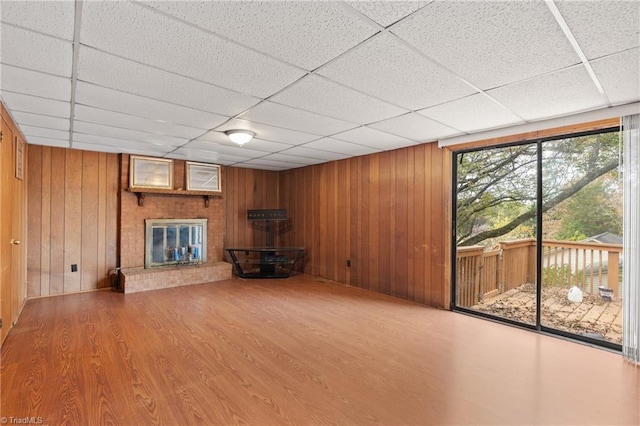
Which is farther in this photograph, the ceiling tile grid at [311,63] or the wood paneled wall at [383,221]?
the wood paneled wall at [383,221]

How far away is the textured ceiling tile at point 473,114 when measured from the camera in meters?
2.61

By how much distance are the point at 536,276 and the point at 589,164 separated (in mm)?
1251

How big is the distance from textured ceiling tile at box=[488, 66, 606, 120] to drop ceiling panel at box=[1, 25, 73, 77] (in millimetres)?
2903

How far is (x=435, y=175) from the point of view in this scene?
4.07 m

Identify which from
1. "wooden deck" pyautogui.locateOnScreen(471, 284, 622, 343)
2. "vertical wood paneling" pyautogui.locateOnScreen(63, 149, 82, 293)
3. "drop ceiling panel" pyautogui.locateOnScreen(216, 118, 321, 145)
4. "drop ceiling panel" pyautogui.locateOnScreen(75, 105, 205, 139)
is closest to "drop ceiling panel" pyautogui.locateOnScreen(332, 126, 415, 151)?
"drop ceiling panel" pyautogui.locateOnScreen(216, 118, 321, 145)

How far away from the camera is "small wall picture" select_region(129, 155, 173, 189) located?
16.5 feet

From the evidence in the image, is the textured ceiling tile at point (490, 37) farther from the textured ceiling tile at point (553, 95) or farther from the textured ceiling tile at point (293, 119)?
the textured ceiling tile at point (293, 119)

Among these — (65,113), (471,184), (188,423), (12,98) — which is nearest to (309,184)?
(471,184)

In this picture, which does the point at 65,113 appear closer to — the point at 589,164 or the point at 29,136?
the point at 29,136

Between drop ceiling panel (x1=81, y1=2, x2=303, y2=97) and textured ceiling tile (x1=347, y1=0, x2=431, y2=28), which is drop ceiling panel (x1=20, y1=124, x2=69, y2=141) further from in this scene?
textured ceiling tile (x1=347, y1=0, x2=431, y2=28)

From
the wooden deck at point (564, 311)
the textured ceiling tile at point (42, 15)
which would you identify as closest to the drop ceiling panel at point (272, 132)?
the textured ceiling tile at point (42, 15)

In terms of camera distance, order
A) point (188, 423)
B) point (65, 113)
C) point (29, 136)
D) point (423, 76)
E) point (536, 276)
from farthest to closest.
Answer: point (29, 136) → point (536, 276) → point (65, 113) → point (423, 76) → point (188, 423)

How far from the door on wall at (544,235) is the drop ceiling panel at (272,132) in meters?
2.03

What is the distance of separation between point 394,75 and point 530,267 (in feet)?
9.62
